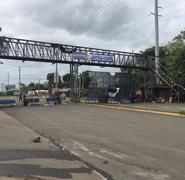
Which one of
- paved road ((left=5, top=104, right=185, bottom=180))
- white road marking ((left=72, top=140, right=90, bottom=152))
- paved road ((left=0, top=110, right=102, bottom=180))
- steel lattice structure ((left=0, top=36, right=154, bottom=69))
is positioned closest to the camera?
paved road ((left=0, top=110, right=102, bottom=180))

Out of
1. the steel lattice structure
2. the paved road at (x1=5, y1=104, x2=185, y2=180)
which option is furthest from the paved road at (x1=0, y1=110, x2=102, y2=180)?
the steel lattice structure

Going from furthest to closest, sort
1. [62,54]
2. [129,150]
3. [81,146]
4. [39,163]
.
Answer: [62,54], [81,146], [129,150], [39,163]

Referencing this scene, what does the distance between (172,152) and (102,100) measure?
50863 millimetres

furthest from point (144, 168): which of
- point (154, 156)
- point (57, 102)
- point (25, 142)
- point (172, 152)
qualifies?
point (57, 102)

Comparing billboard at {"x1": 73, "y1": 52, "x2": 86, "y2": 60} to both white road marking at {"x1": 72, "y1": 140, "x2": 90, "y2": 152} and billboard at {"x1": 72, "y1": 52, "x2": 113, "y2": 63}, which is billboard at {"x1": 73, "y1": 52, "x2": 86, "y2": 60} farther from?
→ white road marking at {"x1": 72, "y1": 140, "x2": 90, "y2": 152}

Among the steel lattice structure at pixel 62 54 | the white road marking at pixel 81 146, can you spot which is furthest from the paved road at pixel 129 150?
the steel lattice structure at pixel 62 54

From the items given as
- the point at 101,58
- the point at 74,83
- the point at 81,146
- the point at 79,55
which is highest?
the point at 79,55

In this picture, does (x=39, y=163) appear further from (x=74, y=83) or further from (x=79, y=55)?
(x=74, y=83)

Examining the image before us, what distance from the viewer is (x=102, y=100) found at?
6481 centimetres

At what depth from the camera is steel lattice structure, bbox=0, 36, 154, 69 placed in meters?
56.8

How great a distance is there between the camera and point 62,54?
62344 mm

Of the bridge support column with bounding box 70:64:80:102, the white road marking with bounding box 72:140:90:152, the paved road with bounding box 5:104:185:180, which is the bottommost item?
the white road marking with bounding box 72:140:90:152

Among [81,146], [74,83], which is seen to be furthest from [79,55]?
[81,146]

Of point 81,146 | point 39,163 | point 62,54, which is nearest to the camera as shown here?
point 39,163
